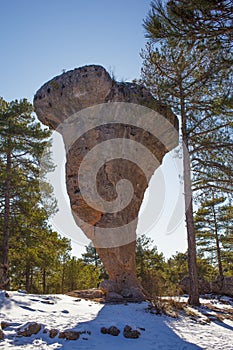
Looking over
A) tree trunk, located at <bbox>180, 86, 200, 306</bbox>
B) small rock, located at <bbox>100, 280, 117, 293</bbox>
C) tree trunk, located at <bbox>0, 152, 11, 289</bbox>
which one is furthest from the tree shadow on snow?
tree trunk, located at <bbox>0, 152, 11, 289</bbox>

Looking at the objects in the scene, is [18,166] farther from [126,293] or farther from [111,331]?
[111,331]

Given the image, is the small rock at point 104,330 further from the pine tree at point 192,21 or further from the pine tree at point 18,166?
the pine tree at point 18,166

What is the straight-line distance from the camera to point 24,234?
1362 cm

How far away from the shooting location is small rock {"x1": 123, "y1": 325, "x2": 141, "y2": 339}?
230 inches

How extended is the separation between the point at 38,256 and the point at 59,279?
7.42 m

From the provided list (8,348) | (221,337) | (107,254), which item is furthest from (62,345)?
(107,254)

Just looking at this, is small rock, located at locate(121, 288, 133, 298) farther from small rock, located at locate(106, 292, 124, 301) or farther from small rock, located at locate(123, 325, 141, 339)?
small rock, located at locate(123, 325, 141, 339)

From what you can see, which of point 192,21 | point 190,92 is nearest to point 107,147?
point 190,92

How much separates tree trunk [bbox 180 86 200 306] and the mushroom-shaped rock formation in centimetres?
146

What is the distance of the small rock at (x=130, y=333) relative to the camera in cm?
584

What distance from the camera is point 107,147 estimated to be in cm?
1266

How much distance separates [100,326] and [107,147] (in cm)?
756

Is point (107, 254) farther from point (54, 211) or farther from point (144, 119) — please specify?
point (144, 119)

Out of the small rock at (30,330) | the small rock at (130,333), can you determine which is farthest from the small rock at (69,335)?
the small rock at (130,333)
